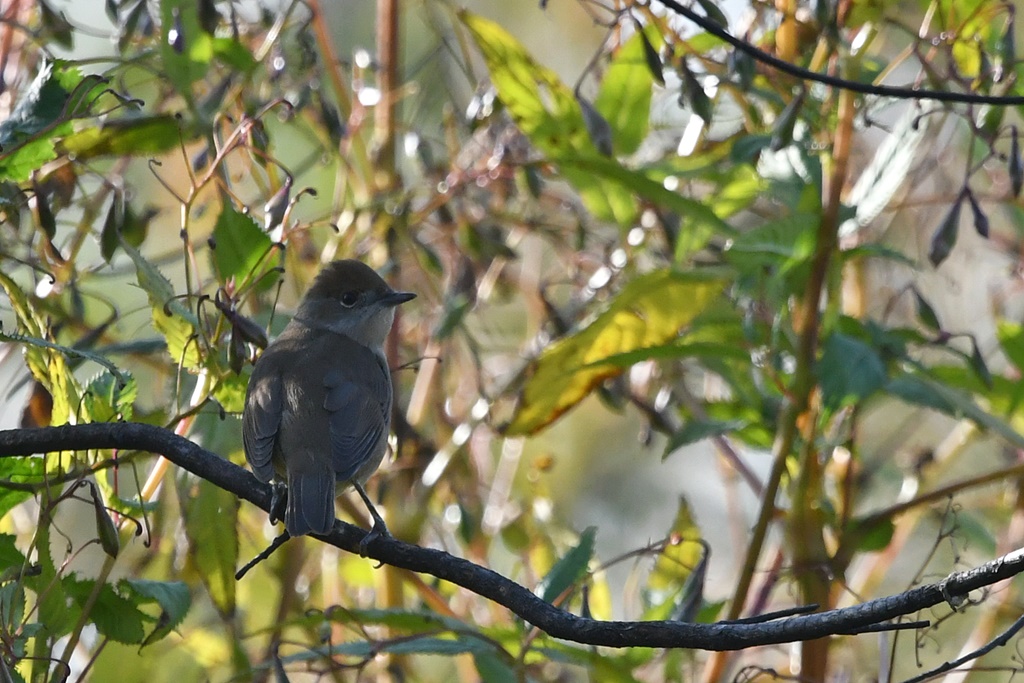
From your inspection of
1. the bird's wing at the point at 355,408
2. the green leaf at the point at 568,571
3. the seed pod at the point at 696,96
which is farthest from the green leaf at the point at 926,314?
the bird's wing at the point at 355,408

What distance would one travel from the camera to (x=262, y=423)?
127 inches

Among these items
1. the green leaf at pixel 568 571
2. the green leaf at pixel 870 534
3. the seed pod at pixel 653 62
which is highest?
the seed pod at pixel 653 62

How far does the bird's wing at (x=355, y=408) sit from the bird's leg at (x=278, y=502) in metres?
0.27

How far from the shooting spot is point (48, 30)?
294 centimetres

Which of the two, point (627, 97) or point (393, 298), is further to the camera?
point (393, 298)

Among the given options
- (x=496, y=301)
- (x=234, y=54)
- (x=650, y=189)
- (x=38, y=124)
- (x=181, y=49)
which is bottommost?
(x=38, y=124)

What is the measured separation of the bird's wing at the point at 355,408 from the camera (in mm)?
3266

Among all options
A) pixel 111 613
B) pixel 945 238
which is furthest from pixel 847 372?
pixel 111 613

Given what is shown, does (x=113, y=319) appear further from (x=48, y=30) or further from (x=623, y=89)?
(x=623, y=89)

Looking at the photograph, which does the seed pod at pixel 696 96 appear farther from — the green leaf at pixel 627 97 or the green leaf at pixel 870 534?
the green leaf at pixel 870 534

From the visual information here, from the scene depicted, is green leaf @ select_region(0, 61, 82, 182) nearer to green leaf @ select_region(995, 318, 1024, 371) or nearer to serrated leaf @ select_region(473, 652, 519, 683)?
serrated leaf @ select_region(473, 652, 519, 683)

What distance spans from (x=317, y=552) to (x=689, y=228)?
188 centimetres

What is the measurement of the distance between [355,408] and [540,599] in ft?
5.42

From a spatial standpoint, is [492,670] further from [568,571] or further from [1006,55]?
[1006,55]
